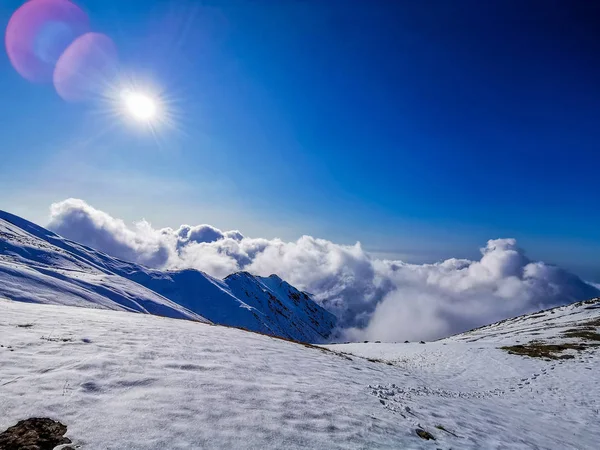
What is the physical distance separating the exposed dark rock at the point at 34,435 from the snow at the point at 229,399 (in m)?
0.23

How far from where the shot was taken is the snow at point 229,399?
7.09 meters

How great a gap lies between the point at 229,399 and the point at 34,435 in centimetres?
461

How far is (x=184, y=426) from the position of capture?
280 inches

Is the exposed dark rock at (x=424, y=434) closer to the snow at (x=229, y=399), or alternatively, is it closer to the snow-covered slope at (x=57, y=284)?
the snow at (x=229, y=399)

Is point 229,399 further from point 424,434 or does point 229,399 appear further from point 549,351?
point 549,351

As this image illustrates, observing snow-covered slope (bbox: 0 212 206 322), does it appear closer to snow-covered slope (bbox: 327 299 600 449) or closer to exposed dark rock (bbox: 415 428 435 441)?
snow-covered slope (bbox: 327 299 600 449)

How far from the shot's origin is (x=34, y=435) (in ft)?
19.3

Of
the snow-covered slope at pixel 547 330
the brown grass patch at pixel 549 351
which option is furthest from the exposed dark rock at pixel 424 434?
the snow-covered slope at pixel 547 330

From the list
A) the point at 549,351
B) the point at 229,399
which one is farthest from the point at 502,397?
the point at 549,351

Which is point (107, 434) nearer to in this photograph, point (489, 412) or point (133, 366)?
point (133, 366)

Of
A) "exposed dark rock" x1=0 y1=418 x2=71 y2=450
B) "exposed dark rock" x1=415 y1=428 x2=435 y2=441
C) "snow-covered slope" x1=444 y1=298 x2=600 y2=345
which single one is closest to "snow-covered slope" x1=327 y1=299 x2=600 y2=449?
"exposed dark rock" x1=415 y1=428 x2=435 y2=441

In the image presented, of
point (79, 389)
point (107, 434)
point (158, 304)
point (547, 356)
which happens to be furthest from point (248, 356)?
point (158, 304)

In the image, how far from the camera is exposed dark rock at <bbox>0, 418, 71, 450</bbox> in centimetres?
554

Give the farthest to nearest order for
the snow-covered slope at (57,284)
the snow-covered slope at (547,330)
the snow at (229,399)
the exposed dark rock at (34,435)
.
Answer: the snow-covered slope at (57,284)
the snow-covered slope at (547,330)
the snow at (229,399)
the exposed dark rock at (34,435)
